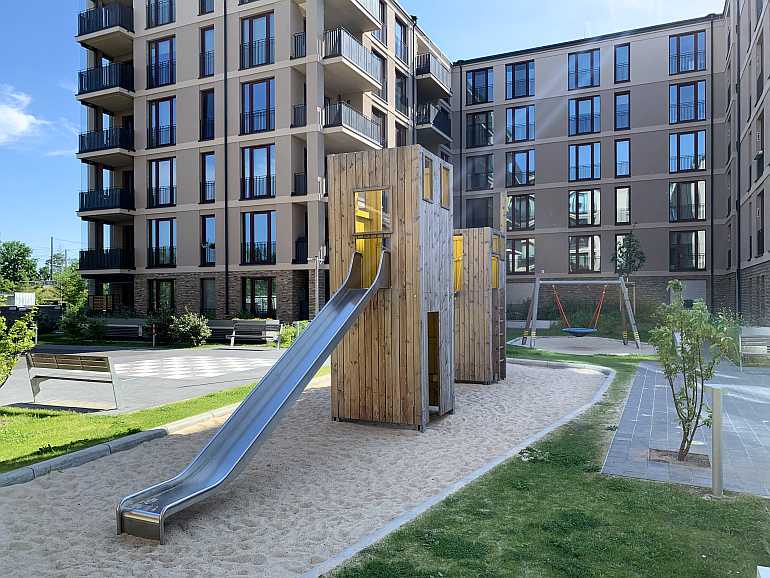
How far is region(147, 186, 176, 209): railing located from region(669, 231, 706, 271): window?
90.7 feet

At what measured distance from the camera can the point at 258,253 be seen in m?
26.0

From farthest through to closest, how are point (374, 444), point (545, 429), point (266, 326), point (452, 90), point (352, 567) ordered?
point (452, 90) → point (266, 326) → point (545, 429) → point (374, 444) → point (352, 567)

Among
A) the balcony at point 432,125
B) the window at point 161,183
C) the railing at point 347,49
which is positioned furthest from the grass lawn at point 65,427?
the balcony at point 432,125

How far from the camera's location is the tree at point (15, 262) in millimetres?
55875

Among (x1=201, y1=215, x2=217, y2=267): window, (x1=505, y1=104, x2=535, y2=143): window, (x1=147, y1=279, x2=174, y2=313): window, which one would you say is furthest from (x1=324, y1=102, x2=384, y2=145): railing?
(x1=505, y1=104, x2=535, y2=143): window

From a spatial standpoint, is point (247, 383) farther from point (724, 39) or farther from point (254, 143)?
point (724, 39)

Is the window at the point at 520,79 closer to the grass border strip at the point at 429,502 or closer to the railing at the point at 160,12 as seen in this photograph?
the railing at the point at 160,12

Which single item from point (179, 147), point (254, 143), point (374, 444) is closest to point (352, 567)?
point (374, 444)

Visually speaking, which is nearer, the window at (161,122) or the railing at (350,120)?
the railing at (350,120)

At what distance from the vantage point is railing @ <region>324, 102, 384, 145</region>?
2422 cm

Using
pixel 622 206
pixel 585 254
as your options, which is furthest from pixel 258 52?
pixel 622 206

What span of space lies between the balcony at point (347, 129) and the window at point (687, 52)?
63.9 ft

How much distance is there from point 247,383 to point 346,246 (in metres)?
4.78

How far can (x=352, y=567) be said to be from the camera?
3963mm
